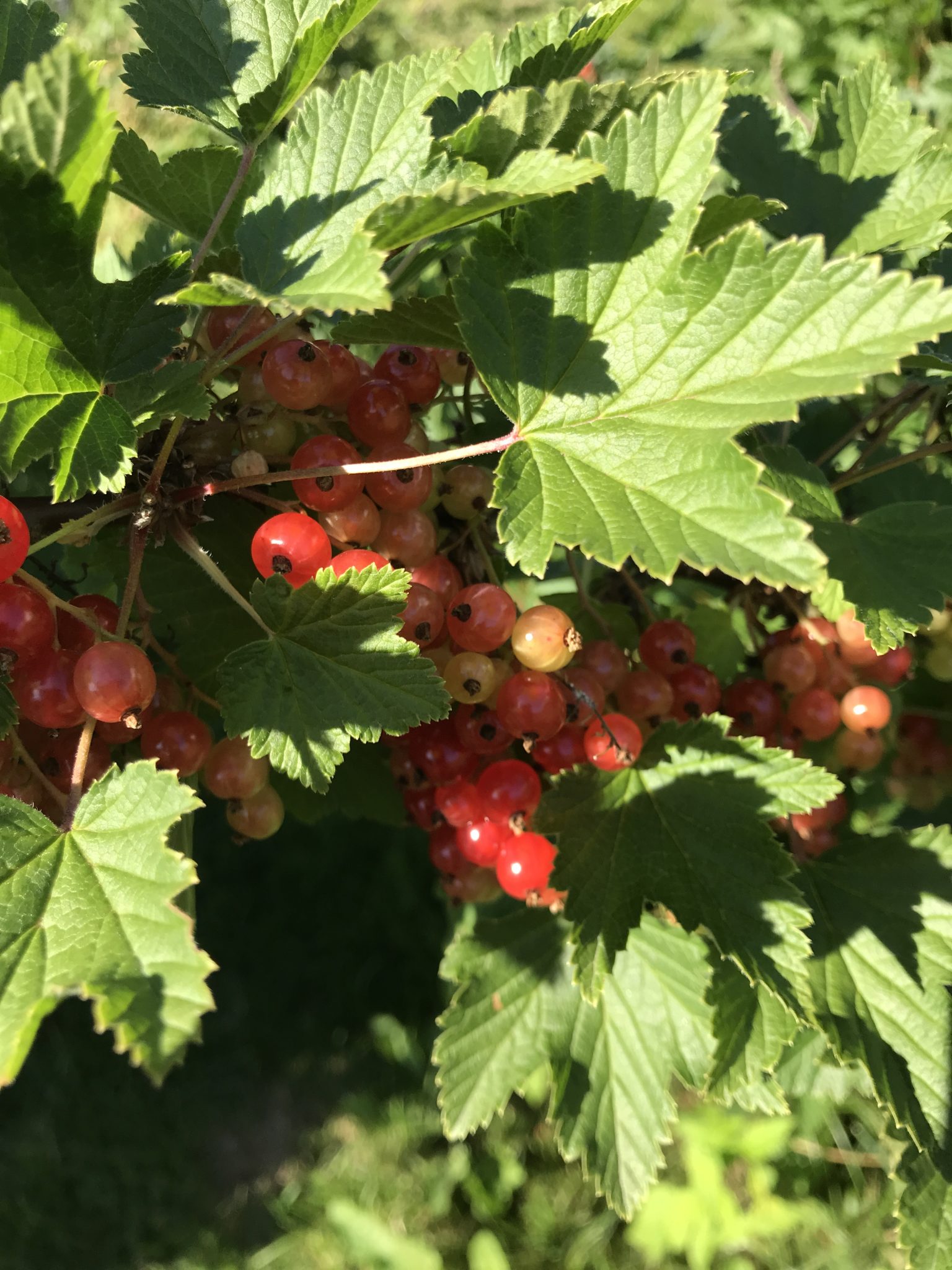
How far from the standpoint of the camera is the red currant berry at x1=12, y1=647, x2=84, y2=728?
98cm

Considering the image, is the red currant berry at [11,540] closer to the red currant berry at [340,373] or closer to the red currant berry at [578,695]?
the red currant berry at [340,373]

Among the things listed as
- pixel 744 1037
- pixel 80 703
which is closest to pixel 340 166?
pixel 80 703

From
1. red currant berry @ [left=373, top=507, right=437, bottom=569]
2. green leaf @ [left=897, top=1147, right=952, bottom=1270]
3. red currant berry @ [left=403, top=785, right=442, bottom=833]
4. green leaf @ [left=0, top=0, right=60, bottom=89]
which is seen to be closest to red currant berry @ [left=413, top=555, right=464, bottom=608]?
red currant berry @ [left=373, top=507, right=437, bottom=569]

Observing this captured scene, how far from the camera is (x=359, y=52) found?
17.9 ft

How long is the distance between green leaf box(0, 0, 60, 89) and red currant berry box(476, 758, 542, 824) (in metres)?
1.00

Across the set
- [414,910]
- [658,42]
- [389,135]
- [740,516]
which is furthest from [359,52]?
[740,516]

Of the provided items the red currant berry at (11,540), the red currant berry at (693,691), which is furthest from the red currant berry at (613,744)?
the red currant berry at (11,540)

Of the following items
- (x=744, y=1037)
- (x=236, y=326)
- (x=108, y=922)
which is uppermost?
(x=236, y=326)

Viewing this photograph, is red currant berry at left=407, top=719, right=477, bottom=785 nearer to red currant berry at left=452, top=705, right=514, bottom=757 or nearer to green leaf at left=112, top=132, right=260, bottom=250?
red currant berry at left=452, top=705, right=514, bottom=757

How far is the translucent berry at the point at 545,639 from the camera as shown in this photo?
1153 millimetres

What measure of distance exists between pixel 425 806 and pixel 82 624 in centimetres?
56

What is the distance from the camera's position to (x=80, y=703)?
3.23ft

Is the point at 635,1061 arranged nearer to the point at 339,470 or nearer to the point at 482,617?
the point at 482,617

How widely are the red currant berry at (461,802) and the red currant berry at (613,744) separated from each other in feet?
0.55
